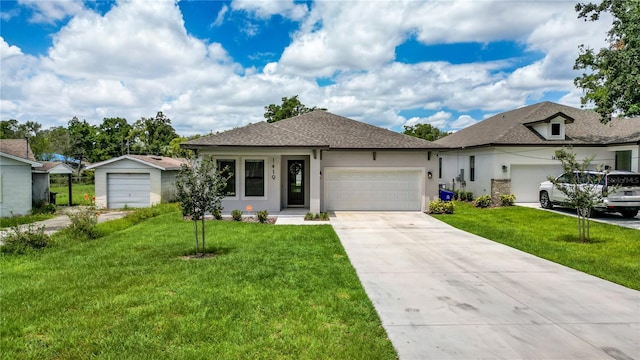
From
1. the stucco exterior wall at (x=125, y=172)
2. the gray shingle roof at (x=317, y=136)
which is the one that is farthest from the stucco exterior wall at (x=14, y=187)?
the gray shingle roof at (x=317, y=136)

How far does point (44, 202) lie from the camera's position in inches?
710

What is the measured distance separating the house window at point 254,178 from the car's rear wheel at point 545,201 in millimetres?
12979

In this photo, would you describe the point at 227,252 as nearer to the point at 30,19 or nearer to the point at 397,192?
the point at 397,192

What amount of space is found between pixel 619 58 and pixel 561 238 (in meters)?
8.21

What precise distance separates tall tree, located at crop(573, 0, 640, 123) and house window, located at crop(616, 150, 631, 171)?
154 inches

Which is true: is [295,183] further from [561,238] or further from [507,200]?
[561,238]

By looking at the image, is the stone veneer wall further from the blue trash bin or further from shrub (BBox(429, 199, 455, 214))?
shrub (BBox(429, 199, 455, 214))

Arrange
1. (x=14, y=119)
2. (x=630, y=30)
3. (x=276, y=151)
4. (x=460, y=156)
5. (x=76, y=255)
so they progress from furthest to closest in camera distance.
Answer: (x=14, y=119) → (x=460, y=156) → (x=276, y=151) → (x=630, y=30) → (x=76, y=255)

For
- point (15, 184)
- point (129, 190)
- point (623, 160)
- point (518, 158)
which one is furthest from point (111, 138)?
point (623, 160)

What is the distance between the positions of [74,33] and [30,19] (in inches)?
70.4

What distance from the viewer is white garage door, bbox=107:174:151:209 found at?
63.5 ft

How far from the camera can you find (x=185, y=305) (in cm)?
512

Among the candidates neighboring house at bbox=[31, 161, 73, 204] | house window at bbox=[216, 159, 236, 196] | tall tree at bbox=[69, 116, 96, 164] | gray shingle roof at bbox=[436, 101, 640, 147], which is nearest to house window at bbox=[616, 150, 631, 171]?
gray shingle roof at bbox=[436, 101, 640, 147]

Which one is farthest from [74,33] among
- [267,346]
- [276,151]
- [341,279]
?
[267,346]
